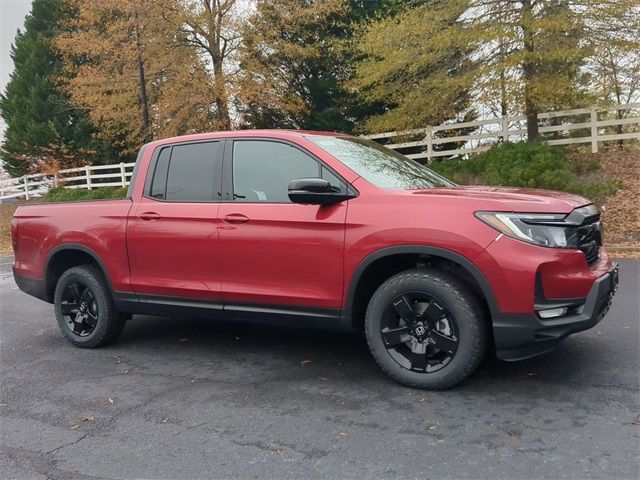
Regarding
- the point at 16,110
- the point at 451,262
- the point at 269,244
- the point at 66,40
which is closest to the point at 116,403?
the point at 269,244

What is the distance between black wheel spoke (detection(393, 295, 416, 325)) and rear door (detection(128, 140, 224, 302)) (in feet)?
4.80

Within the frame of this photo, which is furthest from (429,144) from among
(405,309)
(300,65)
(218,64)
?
(405,309)

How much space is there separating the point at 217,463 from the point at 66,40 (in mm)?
21631

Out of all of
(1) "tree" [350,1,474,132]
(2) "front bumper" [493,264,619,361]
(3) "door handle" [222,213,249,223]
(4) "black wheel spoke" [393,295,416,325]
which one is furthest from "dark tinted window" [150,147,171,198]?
(1) "tree" [350,1,474,132]

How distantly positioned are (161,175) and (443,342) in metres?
2.78

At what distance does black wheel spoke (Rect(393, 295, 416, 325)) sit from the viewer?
3727 mm

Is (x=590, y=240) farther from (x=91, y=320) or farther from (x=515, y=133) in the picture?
(x=515, y=133)

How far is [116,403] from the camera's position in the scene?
12.5 feet

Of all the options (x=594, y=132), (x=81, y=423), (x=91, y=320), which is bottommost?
(x=81, y=423)

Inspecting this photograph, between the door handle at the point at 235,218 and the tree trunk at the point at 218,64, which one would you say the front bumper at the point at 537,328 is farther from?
the tree trunk at the point at 218,64

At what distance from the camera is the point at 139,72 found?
67.6 ft

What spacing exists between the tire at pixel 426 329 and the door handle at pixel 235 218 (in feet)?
3.76

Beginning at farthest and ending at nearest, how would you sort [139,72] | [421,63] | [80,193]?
[80,193], [139,72], [421,63]

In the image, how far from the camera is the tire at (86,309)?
5066mm
